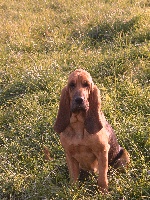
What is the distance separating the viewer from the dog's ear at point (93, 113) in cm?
327

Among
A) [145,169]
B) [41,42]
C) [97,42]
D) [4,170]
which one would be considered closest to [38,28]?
[41,42]

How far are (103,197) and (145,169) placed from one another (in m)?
0.51

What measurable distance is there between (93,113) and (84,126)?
16 centimetres

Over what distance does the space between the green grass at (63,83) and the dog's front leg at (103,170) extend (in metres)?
0.09

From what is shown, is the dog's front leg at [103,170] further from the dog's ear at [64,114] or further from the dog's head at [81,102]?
the dog's ear at [64,114]

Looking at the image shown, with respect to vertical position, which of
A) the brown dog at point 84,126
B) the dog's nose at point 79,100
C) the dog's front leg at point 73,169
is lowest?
the dog's front leg at point 73,169

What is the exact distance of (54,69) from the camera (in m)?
6.09

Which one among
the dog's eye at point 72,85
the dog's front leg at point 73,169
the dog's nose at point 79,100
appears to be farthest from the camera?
the dog's front leg at point 73,169

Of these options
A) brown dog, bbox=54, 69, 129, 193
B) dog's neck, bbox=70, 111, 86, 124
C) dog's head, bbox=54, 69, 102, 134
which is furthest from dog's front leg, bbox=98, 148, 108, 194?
dog's neck, bbox=70, 111, 86, 124

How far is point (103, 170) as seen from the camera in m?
3.33

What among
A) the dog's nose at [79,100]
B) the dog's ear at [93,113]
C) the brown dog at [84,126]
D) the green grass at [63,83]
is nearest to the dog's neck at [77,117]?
the brown dog at [84,126]

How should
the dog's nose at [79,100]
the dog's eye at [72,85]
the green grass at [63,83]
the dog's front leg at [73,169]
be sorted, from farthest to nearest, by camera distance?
the green grass at [63,83] < the dog's front leg at [73,169] < the dog's eye at [72,85] < the dog's nose at [79,100]

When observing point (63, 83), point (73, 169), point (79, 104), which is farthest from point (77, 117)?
point (63, 83)

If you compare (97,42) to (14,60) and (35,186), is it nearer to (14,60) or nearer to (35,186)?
(14,60)
